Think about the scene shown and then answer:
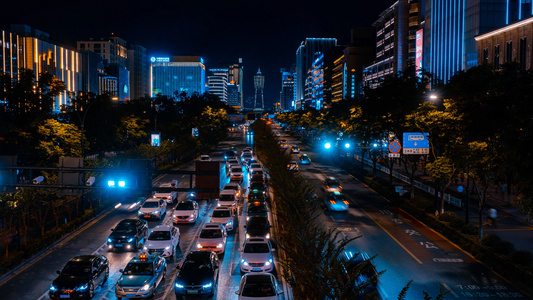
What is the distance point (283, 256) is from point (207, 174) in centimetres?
804

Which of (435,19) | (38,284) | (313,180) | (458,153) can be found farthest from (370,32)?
(38,284)

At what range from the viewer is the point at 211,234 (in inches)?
990

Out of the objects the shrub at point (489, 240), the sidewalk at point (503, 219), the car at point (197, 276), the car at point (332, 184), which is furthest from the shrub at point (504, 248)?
the car at point (332, 184)

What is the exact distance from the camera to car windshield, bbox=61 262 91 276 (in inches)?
747

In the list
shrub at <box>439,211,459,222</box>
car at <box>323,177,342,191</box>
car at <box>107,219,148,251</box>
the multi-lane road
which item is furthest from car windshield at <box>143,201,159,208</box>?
shrub at <box>439,211,459,222</box>

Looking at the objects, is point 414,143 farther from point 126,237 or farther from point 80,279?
point 80,279

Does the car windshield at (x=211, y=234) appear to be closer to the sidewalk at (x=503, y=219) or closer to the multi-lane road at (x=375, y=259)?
the multi-lane road at (x=375, y=259)

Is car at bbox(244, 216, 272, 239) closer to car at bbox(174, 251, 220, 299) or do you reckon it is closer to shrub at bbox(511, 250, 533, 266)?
car at bbox(174, 251, 220, 299)

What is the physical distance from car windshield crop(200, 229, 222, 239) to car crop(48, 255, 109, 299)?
236 inches

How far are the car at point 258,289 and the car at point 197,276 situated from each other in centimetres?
200

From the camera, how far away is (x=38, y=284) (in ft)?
66.6

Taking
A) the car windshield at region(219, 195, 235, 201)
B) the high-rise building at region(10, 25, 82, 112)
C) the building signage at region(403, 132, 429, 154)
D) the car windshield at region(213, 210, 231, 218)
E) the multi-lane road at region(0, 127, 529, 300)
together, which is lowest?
the multi-lane road at region(0, 127, 529, 300)

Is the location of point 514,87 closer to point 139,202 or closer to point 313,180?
point 139,202

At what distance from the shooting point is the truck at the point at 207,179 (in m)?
19.0
